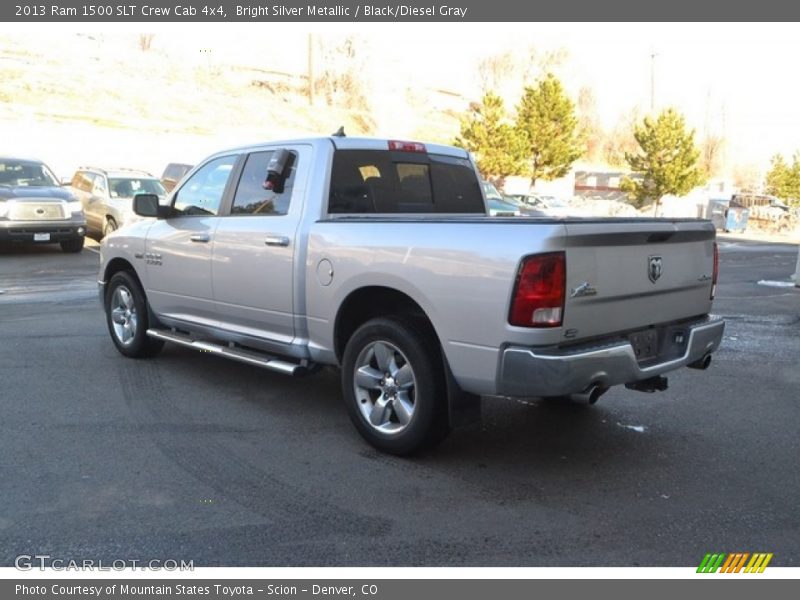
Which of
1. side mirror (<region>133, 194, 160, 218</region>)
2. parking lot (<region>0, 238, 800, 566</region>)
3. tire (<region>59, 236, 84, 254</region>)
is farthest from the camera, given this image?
tire (<region>59, 236, 84, 254</region>)

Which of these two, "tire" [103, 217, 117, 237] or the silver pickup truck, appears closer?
the silver pickup truck

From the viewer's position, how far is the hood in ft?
46.8

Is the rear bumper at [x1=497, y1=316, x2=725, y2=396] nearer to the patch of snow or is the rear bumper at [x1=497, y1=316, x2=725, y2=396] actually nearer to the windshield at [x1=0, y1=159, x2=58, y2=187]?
the patch of snow

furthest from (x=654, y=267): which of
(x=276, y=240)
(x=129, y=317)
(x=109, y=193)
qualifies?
(x=109, y=193)

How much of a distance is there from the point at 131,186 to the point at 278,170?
1294cm

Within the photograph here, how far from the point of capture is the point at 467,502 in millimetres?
3984

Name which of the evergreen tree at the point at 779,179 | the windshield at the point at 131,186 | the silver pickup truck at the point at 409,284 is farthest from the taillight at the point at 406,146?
the evergreen tree at the point at 779,179

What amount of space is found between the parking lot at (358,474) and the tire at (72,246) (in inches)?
352

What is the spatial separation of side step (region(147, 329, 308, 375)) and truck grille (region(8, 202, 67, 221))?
30.3 ft

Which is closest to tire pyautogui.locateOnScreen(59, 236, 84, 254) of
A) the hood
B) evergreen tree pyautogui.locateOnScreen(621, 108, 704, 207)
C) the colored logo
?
the hood

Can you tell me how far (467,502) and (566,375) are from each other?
0.87 metres

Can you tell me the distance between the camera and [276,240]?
5.19m

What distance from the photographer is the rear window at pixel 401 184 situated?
5270 millimetres

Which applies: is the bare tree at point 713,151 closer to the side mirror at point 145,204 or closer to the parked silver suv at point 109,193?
the parked silver suv at point 109,193
